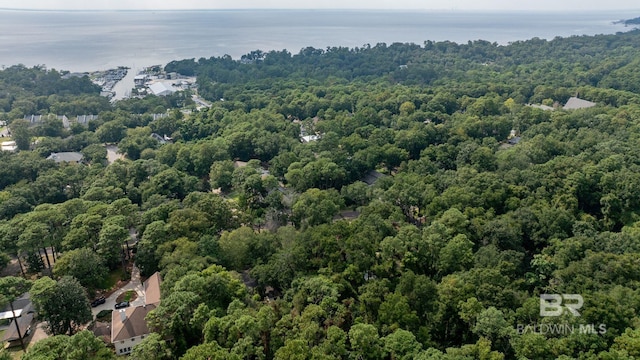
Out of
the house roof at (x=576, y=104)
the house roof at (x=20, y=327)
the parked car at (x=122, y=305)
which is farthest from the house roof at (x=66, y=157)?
the house roof at (x=576, y=104)

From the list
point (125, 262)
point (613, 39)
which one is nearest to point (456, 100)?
point (125, 262)

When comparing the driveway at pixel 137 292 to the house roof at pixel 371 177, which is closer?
the driveway at pixel 137 292

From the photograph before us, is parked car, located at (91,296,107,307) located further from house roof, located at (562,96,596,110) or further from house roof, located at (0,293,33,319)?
house roof, located at (562,96,596,110)

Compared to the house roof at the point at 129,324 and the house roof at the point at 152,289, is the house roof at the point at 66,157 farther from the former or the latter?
the house roof at the point at 129,324

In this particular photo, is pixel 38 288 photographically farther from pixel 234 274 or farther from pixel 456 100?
pixel 456 100

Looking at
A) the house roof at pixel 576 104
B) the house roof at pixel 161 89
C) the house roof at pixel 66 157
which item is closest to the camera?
the house roof at pixel 66 157

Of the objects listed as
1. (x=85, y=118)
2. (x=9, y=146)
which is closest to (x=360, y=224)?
(x=9, y=146)
